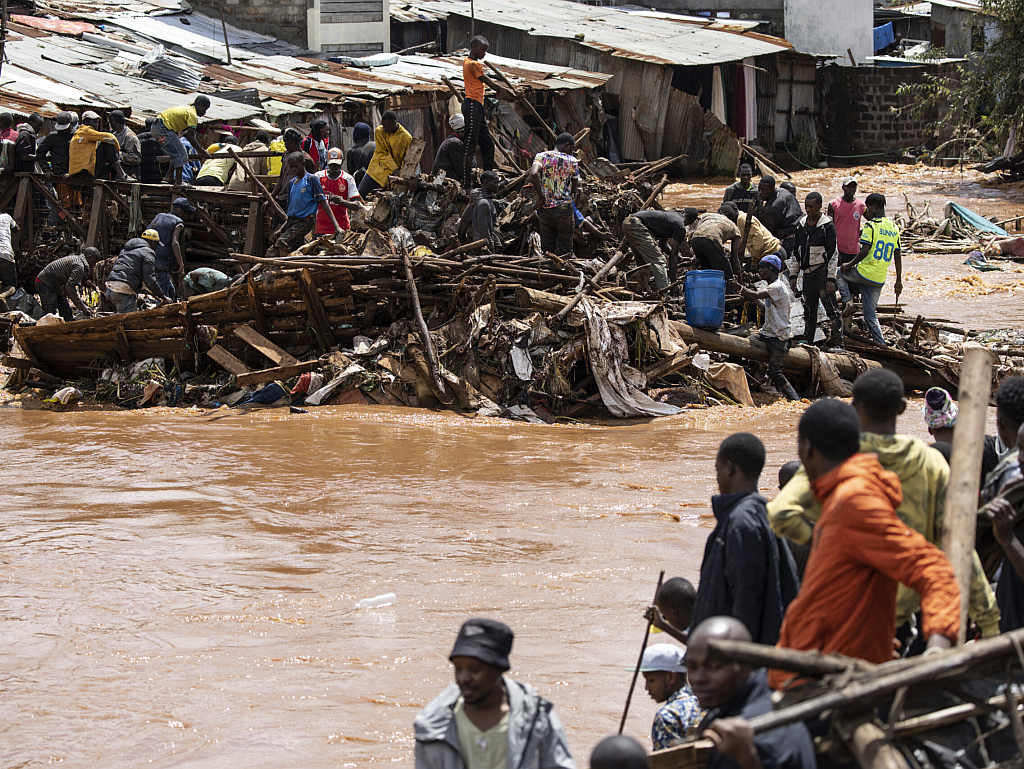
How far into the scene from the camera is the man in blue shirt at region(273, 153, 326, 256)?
13.7 metres

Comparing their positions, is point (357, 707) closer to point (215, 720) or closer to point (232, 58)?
point (215, 720)

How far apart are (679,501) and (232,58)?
15.8m

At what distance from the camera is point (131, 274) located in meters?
13.6

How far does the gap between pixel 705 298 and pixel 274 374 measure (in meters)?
4.33

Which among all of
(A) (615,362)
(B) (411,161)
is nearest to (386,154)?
(B) (411,161)

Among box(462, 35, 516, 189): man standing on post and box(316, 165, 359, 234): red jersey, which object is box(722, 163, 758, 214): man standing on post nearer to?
box(462, 35, 516, 189): man standing on post

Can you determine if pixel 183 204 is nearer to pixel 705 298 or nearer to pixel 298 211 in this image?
pixel 298 211

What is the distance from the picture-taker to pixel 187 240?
15.1m

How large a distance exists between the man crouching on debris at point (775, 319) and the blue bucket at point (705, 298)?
→ 1.36 feet

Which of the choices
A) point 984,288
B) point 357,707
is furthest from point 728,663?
point 984,288

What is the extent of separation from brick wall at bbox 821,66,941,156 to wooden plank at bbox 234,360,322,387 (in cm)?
2078

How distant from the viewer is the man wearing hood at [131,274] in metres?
13.5

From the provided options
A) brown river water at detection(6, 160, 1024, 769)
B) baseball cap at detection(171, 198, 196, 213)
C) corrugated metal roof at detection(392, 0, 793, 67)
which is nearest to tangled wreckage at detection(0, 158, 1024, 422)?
brown river water at detection(6, 160, 1024, 769)

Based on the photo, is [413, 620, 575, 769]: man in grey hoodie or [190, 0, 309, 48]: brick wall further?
[190, 0, 309, 48]: brick wall
